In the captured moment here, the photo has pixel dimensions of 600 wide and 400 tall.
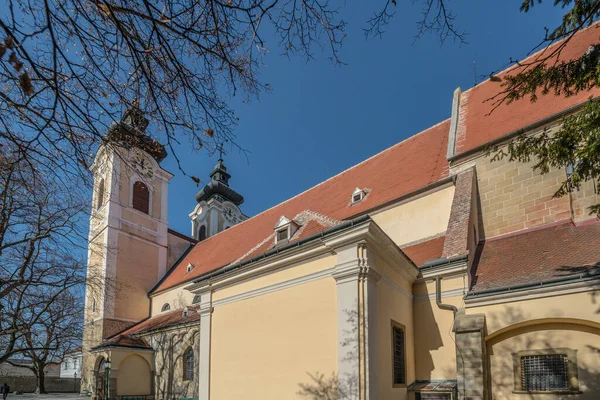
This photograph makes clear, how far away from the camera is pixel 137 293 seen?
2394cm

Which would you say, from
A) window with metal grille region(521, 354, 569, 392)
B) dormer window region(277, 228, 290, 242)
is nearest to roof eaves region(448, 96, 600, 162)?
window with metal grille region(521, 354, 569, 392)

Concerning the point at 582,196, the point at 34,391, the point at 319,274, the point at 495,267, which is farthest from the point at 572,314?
the point at 34,391

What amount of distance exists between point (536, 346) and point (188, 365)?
13589 mm

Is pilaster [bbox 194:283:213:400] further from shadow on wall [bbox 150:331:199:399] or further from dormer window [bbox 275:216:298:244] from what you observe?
shadow on wall [bbox 150:331:199:399]

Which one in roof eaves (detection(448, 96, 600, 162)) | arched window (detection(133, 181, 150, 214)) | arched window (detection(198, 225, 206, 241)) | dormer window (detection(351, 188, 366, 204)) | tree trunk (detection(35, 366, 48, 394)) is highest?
arched window (detection(133, 181, 150, 214))

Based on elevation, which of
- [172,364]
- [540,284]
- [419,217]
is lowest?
[172,364]

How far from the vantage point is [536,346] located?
844cm

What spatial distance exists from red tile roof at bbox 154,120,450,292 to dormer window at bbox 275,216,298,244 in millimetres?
605

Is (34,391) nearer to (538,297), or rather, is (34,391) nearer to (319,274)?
(319,274)

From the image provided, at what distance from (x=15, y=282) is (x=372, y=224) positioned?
270 inches

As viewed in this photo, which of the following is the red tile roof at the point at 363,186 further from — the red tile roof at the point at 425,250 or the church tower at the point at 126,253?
the church tower at the point at 126,253

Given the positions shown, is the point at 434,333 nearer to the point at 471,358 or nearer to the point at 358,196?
the point at 471,358

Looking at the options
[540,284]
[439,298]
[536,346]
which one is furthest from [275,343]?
[540,284]

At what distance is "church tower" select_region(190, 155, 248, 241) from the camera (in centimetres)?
3152
